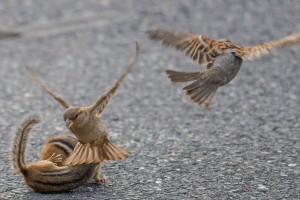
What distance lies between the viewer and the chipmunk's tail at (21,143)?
475 cm

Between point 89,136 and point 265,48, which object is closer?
point 89,136

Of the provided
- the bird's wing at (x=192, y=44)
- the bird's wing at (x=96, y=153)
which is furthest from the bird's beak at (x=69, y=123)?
the bird's wing at (x=192, y=44)

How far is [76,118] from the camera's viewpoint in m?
4.74

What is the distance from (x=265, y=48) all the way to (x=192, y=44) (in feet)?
2.20

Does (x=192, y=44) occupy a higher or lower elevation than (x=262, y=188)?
higher

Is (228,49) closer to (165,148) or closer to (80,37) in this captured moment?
(165,148)

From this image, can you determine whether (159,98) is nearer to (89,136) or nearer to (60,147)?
(60,147)

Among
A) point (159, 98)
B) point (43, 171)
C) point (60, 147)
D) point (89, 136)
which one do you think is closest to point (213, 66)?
point (89, 136)

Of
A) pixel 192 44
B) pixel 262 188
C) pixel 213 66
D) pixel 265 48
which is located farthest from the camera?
pixel 192 44

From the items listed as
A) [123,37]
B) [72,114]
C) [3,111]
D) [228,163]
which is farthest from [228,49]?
[123,37]

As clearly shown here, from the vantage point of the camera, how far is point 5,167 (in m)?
5.45

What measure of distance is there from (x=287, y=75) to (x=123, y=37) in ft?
7.02

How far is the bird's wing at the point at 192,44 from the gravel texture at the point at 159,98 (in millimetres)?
729

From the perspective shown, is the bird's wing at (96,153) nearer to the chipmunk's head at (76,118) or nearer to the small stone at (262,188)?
the chipmunk's head at (76,118)
